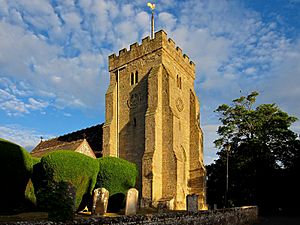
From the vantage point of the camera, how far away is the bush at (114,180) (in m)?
18.6

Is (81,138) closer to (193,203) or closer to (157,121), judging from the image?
(157,121)

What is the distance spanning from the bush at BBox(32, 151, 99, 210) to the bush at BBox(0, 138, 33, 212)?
888 mm

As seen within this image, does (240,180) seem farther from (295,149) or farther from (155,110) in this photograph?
(155,110)

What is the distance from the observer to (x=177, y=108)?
29.4 m

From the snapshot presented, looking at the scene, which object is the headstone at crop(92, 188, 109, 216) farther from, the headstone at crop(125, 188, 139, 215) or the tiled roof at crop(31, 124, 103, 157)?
the tiled roof at crop(31, 124, 103, 157)

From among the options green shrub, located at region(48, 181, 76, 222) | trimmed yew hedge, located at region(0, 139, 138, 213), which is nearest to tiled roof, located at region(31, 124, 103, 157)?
trimmed yew hedge, located at region(0, 139, 138, 213)

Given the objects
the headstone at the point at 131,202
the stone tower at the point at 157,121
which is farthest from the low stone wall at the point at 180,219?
the stone tower at the point at 157,121

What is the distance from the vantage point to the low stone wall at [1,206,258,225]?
7304mm

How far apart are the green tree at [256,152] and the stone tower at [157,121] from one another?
16.8ft

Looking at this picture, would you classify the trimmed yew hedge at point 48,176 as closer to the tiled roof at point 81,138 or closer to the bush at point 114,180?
the bush at point 114,180

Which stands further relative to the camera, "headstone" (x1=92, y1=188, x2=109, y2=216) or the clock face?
the clock face

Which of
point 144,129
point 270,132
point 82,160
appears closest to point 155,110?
point 144,129

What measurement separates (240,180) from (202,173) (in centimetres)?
580

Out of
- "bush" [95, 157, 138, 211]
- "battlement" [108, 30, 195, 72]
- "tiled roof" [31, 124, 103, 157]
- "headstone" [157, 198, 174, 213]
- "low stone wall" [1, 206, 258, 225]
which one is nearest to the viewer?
"low stone wall" [1, 206, 258, 225]
